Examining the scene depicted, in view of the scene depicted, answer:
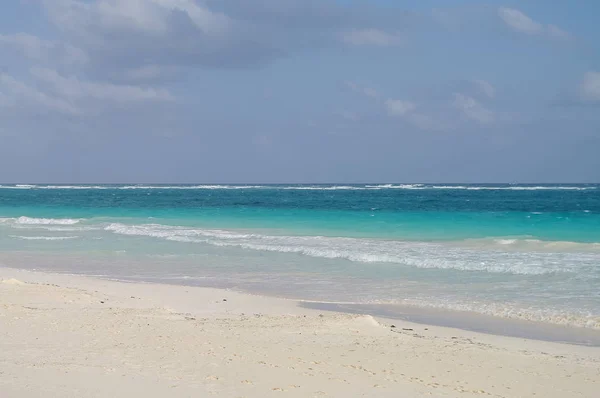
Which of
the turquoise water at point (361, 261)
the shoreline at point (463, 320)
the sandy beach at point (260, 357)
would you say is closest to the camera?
the sandy beach at point (260, 357)

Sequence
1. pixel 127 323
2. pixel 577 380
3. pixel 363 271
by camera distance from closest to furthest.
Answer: pixel 577 380
pixel 127 323
pixel 363 271

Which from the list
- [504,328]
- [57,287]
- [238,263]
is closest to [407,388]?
[504,328]

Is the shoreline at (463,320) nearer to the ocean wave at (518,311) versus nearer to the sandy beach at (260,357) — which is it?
the ocean wave at (518,311)

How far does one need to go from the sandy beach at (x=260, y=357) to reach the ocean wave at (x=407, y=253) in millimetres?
7636

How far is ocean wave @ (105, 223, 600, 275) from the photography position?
55.7ft

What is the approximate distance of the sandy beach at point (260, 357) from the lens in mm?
6160

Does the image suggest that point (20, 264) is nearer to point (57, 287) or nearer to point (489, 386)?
point (57, 287)

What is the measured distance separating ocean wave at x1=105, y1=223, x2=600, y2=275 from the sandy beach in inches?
301

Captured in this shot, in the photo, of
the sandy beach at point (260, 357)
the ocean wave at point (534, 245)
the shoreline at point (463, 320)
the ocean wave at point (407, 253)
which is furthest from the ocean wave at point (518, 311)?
the ocean wave at point (534, 245)

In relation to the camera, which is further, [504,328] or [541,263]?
[541,263]

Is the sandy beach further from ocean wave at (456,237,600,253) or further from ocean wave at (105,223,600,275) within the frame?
ocean wave at (456,237,600,253)

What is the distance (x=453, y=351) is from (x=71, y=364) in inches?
182

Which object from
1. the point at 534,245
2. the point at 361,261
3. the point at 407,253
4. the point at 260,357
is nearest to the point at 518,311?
the point at 260,357

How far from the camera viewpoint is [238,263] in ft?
60.2
